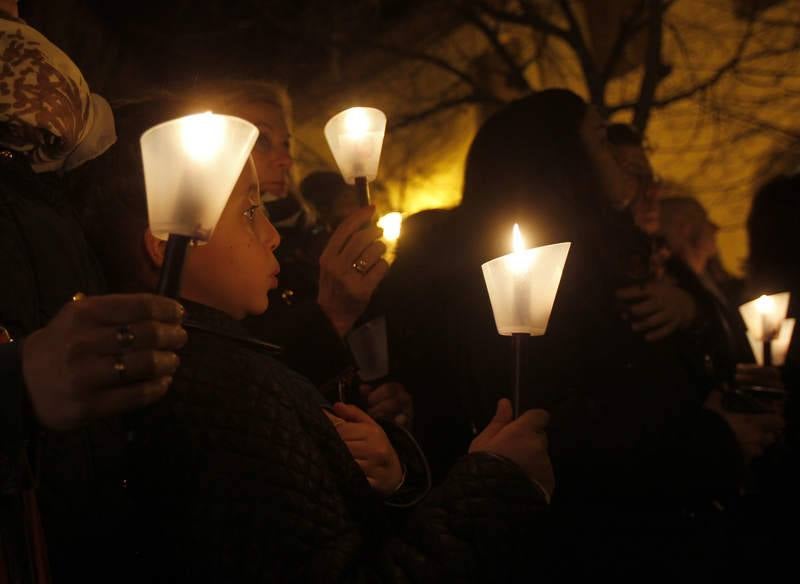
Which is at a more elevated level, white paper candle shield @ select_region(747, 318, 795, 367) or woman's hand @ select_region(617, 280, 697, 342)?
woman's hand @ select_region(617, 280, 697, 342)

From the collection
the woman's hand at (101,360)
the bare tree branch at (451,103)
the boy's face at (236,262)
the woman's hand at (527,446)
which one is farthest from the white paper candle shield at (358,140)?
the bare tree branch at (451,103)

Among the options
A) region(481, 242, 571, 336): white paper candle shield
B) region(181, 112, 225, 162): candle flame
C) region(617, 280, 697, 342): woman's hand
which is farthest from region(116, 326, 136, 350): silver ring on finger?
region(617, 280, 697, 342): woman's hand

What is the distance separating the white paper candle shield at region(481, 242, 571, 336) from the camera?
1.45 m

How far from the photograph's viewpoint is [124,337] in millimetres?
851

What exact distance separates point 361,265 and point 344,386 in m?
0.48

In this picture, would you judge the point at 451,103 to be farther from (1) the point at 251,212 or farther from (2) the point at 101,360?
(2) the point at 101,360

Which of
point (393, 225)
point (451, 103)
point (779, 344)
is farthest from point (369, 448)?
point (451, 103)

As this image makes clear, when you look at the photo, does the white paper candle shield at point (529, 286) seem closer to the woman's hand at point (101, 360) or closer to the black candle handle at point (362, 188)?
the black candle handle at point (362, 188)

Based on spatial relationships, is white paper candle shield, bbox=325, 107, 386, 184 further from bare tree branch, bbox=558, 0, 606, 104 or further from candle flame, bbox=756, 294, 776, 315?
bare tree branch, bbox=558, 0, 606, 104

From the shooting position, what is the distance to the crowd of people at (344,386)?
111cm

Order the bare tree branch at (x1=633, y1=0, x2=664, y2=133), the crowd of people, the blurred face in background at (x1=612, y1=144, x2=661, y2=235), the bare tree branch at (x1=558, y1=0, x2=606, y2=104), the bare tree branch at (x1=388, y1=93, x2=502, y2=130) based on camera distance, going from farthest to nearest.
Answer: the bare tree branch at (x1=388, y1=93, x2=502, y2=130) → the bare tree branch at (x1=558, y1=0, x2=606, y2=104) → the bare tree branch at (x1=633, y1=0, x2=664, y2=133) → the blurred face in background at (x1=612, y1=144, x2=661, y2=235) → the crowd of people

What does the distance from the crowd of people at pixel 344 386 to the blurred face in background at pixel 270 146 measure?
1 cm

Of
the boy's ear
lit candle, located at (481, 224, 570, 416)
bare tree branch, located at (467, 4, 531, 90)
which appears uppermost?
bare tree branch, located at (467, 4, 531, 90)

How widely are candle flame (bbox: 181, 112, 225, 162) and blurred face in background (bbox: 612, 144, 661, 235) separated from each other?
346 centimetres
